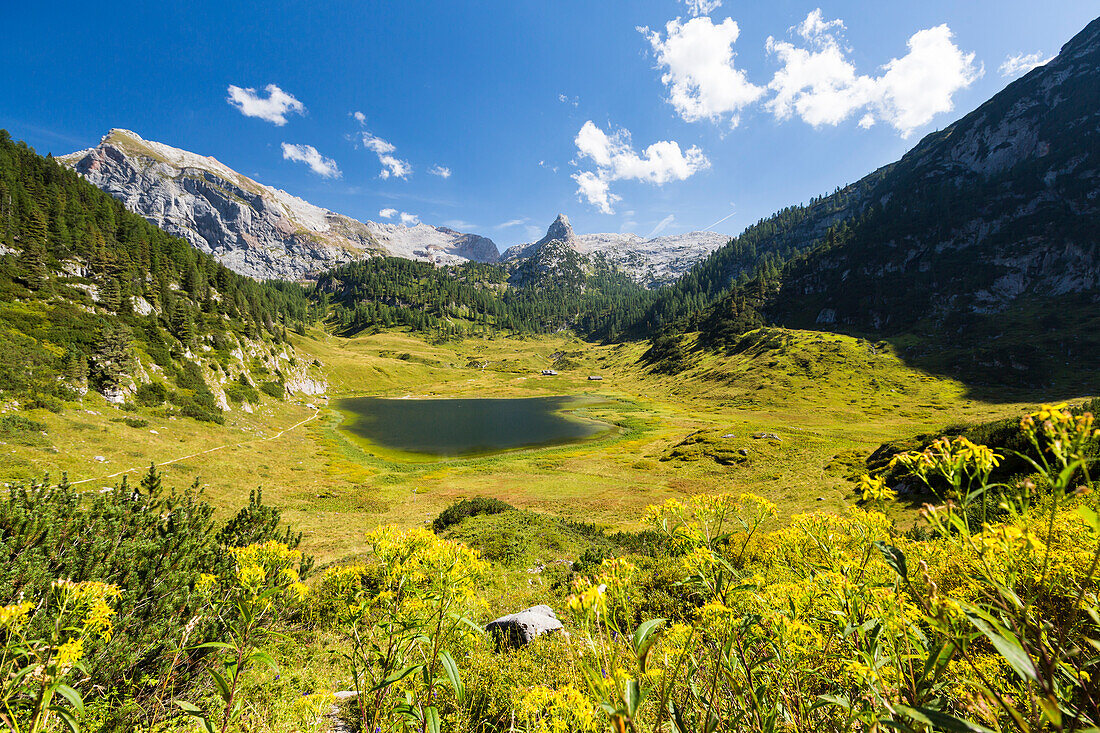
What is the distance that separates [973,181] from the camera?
522 ft

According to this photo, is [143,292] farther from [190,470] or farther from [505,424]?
[505,424]

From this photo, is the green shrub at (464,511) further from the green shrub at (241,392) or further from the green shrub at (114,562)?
the green shrub at (241,392)

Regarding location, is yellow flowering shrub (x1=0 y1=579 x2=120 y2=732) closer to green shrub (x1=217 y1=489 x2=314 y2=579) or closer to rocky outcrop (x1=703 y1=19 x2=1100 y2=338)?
green shrub (x1=217 y1=489 x2=314 y2=579)

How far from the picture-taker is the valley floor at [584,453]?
26078mm

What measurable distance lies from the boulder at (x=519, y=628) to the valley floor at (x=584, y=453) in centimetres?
1228

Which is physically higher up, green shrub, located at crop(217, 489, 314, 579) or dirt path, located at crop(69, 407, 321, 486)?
green shrub, located at crop(217, 489, 314, 579)

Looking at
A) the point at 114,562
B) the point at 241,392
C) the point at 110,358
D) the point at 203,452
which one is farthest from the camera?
the point at 241,392

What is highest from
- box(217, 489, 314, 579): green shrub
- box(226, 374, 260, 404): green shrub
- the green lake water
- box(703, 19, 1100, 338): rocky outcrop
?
box(703, 19, 1100, 338): rocky outcrop

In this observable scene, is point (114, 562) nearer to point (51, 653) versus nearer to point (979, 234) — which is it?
point (51, 653)

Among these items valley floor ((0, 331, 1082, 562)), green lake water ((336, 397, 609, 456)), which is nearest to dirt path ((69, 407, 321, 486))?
valley floor ((0, 331, 1082, 562))

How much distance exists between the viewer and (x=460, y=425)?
74625mm

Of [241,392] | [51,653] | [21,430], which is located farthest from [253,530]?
[241,392]

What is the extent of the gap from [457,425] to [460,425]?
21.8 inches

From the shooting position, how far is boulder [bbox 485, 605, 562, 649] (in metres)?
9.24
